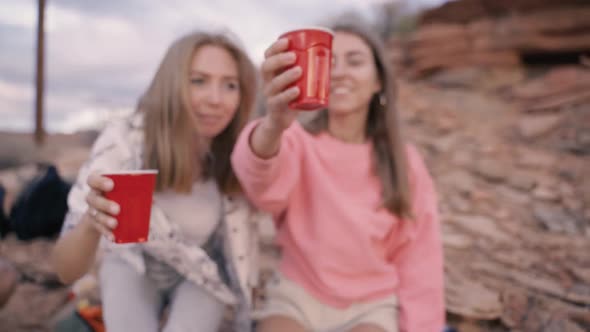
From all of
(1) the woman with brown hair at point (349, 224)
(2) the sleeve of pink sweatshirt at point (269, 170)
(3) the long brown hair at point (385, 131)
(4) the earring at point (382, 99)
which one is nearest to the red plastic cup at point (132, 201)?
(2) the sleeve of pink sweatshirt at point (269, 170)

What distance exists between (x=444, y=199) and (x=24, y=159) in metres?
6.00

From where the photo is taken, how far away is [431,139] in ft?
20.8

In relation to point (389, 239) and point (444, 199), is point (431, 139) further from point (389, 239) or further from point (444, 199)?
point (389, 239)

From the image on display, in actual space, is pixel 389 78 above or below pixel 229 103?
above

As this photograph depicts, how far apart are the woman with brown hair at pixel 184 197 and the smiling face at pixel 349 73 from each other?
0.44 meters

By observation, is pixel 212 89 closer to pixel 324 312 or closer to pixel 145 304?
pixel 145 304

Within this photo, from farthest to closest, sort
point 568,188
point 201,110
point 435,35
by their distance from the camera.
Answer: point 435,35, point 568,188, point 201,110

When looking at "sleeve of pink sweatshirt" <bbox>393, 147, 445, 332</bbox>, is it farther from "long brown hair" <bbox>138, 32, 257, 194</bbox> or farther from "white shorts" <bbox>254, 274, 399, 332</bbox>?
"long brown hair" <bbox>138, 32, 257, 194</bbox>

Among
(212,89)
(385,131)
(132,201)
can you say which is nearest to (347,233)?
(385,131)

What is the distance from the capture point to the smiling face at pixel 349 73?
6.79 ft

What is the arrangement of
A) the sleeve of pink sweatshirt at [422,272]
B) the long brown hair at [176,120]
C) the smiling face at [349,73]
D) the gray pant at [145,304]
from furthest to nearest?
the smiling face at [349,73] → the sleeve of pink sweatshirt at [422,272] → the long brown hair at [176,120] → the gray pant at [145,304]

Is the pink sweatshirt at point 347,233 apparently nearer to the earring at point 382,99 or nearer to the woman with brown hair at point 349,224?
the woman with brown hair at point 349,224

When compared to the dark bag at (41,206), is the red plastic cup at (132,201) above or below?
above

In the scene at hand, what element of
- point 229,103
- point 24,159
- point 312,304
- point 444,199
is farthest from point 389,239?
point 24,159
